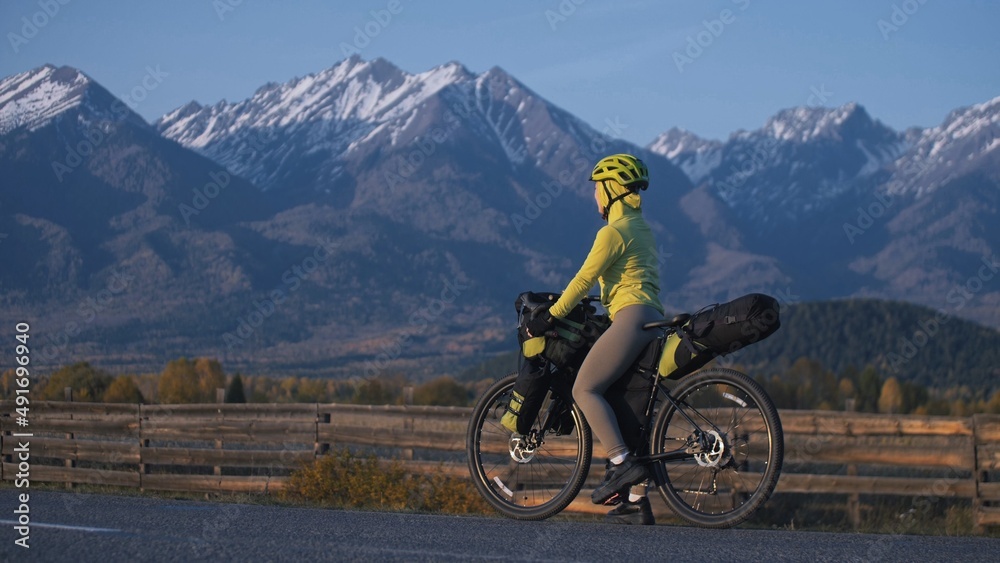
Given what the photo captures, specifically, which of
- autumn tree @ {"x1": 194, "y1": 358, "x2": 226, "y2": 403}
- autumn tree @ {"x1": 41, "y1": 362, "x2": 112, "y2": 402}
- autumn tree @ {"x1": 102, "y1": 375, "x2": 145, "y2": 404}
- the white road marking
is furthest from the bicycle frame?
autumn tree @ {"x1": 194, "y1": 358, "x2": 226, "y2": 403}

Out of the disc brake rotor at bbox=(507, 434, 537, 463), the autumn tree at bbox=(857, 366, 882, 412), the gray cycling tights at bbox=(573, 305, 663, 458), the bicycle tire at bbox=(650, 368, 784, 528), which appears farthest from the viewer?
the autumn tree at bbox=(857, 366, 882, 412)

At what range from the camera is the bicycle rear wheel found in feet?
25.1

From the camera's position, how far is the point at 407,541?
6.64 metres

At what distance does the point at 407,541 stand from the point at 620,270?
2.03 m

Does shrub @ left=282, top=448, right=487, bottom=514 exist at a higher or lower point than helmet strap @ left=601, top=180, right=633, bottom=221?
lower

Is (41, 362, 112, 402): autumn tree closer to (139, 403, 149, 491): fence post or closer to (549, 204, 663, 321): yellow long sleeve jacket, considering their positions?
(139, 403, 149, 491): fence post

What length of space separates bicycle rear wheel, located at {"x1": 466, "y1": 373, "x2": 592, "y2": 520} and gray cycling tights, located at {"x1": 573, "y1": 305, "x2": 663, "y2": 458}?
0.98ft

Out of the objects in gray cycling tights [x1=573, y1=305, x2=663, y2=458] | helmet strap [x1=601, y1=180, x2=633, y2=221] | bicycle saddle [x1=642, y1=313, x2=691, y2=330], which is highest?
helmet strap [x1=601, y1=180, x2=633, y2=221]

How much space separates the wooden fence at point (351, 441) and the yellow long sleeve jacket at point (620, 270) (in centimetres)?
503

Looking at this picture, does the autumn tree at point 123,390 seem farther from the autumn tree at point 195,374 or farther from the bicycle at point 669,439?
the bicycle at point 669,439

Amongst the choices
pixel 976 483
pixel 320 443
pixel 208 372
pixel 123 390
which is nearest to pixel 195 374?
pixel 208 372

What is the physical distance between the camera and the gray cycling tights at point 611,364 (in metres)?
7.32

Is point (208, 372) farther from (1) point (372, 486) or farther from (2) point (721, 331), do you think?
(2) point (721, 331)

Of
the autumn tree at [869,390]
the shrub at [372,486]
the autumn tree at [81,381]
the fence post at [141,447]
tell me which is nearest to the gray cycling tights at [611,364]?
the shrub at [372,486]
